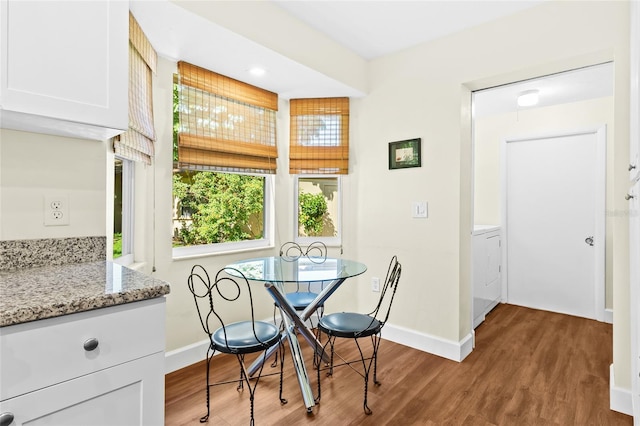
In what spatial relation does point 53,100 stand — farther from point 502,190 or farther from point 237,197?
point 502,190

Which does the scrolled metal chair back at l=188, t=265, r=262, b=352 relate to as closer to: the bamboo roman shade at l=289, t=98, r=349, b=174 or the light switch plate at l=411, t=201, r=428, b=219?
the bamboo roman shade at l=289, t=98, r=349, b=174

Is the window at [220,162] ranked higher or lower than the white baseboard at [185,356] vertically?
higher

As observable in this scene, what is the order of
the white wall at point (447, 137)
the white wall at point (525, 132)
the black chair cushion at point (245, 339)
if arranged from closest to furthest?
the black chair cushion at point (245, 339) < the white wall at point (447, 137) < the white wall at point (525, 132)

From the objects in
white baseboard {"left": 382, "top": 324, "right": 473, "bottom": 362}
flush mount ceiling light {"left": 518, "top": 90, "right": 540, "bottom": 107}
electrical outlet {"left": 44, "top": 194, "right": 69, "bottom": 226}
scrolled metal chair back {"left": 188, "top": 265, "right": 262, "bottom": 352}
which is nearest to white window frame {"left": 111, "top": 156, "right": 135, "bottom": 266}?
scrolled metal chair back {"left": 188, "top": 265, "right": 262, "bottom": 352}

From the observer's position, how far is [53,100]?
1.15m

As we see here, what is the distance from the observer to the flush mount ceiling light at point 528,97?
Result: 3.41m

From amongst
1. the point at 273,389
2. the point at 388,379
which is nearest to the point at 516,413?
the point at 388,379

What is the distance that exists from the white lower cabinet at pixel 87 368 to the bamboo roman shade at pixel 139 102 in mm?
1182

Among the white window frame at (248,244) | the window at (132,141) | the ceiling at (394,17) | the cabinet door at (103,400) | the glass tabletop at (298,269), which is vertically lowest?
the cabinet door at (103,400)

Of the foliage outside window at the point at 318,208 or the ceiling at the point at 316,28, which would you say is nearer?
the ceiling at the point at 316,28

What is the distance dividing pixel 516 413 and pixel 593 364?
43.8 inches

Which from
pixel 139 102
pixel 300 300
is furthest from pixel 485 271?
pixel 139 102

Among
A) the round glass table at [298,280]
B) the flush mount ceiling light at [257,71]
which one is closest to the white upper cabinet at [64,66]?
the round glass table at [298,280]

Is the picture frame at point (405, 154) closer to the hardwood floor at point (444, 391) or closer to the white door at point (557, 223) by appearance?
the hardwood floor at point (444, 391)
